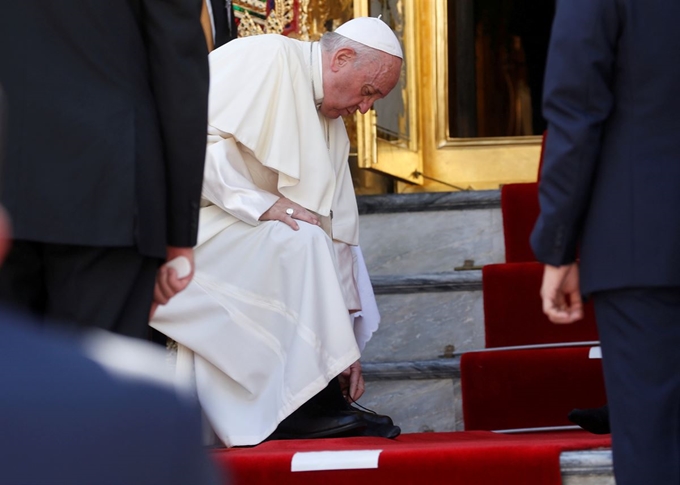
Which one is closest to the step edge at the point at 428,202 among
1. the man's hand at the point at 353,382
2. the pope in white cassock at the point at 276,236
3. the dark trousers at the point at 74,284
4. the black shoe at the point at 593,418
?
the pope in white cassock at the point at 276,236

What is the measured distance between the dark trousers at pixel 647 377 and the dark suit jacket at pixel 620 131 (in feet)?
0.17

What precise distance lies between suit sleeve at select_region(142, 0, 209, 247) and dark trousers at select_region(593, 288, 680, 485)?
769 mm

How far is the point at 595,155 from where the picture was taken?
216 cm

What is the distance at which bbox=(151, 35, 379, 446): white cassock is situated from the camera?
11.4 feet

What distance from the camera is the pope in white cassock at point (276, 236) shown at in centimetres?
349

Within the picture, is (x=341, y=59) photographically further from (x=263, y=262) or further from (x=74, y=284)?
(x=74, y=284)

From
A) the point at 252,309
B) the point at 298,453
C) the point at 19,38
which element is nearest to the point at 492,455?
the point at 298,453

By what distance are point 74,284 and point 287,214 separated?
1.76 metres

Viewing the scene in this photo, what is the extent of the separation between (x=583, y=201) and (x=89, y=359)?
170 centimetres

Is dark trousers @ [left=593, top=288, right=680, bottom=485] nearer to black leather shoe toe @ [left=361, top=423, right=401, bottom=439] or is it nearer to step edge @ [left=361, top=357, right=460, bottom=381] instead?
black leather shoe toe @ [left=361, top=423, right=401, bottom=439]

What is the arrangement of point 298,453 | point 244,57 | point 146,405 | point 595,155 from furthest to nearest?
1. point 244,57
2. point 298,453
3. point 595,155
4. point 146,405

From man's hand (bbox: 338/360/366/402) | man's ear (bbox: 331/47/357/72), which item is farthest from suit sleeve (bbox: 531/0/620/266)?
man's ear (bbox: 331/47/357/72)

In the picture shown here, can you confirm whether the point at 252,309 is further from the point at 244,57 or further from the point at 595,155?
the point at 595,155

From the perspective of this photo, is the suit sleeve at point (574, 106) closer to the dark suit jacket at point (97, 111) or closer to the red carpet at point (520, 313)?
the dark suit jacket at point (97, 111)
